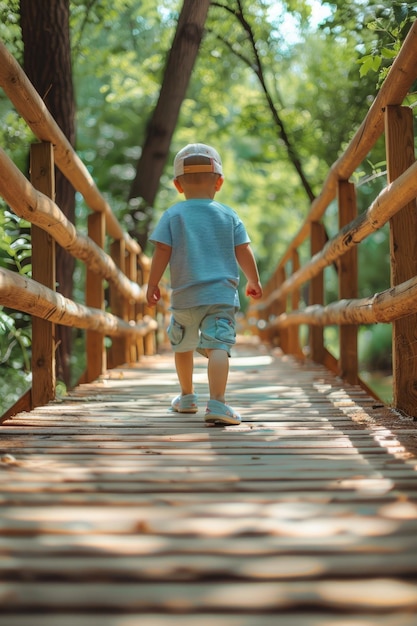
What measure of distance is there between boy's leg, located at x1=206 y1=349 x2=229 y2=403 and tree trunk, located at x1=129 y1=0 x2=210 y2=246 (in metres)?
5.14

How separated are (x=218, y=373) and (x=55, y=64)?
336 cm

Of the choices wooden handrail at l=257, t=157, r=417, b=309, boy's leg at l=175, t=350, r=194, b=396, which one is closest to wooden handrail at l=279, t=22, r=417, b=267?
wooden handrail at l=257, t=157, r=417, b=309

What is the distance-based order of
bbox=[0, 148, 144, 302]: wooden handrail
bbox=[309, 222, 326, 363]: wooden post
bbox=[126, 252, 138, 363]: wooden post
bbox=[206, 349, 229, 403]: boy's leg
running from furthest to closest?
bbox=[126, 252, 138, 363]: wooden post
bbox=[309, 222, 326, 363]: wooden post
bbox=[206, 349, 229, 403]: boy's leg
bbox=[0, 148, 144, 302]: wooden handrail

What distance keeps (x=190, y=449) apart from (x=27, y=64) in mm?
4085

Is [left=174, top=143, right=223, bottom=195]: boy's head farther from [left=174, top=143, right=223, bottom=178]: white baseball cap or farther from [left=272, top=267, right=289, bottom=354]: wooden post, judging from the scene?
[left=272, top=267, right=289, bottom=354]: wooden post

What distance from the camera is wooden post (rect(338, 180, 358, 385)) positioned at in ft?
14.6

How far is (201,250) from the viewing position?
3508 millimetres

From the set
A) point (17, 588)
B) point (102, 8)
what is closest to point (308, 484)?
point (17, 588)

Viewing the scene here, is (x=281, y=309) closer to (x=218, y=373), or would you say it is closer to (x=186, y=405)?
(x=186, y=405)

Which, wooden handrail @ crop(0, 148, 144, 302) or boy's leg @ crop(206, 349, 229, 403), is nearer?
wooden handrail @ crop(0, 148, 144, 302)

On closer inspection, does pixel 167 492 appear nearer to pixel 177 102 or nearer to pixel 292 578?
pixel 292 578

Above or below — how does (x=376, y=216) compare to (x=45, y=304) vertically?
above

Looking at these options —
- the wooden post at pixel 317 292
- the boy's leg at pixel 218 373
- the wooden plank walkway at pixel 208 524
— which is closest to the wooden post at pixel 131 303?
the wooden post at pixel 317 292

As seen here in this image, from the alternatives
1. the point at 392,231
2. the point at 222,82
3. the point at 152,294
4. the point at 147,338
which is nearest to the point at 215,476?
the point at 392,231
